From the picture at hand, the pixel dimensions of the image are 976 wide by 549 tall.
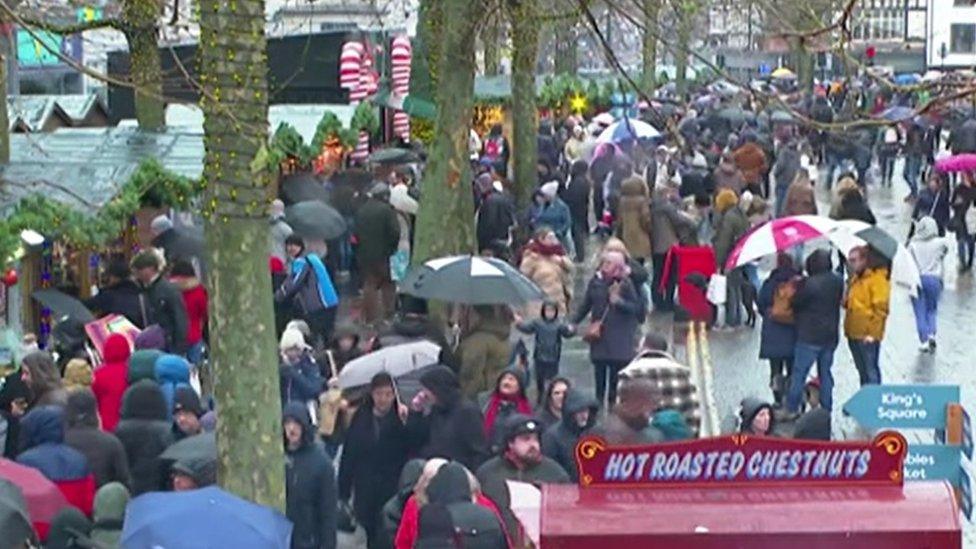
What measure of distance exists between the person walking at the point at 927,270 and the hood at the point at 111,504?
11.9m

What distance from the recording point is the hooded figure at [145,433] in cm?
1265

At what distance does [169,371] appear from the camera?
14.5 m

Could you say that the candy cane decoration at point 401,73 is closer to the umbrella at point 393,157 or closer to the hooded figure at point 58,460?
the umbrella at point 393,157

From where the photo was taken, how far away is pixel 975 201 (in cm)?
2914

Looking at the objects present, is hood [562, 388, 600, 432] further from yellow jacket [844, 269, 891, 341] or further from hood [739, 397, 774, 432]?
yellow jacket [844, 269, 891, 341]

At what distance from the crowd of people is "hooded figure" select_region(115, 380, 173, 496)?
0.01 m

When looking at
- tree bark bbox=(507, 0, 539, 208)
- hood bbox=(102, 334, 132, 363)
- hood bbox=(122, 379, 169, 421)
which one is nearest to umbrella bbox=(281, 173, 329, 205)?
tree bark bbox=(507, 0, 539, 208)

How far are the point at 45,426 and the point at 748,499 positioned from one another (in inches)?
192

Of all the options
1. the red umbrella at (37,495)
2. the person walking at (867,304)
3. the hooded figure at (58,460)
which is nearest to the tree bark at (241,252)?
the red umbrella at (37,495)

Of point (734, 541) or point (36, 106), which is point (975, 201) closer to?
point (36, 106)

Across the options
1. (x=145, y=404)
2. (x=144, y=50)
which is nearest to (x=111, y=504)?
(x=145, y=404)

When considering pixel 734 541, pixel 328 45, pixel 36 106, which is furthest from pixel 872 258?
pixel 328 45

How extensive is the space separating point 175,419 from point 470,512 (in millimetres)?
3186

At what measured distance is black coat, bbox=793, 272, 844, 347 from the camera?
1783 cm
